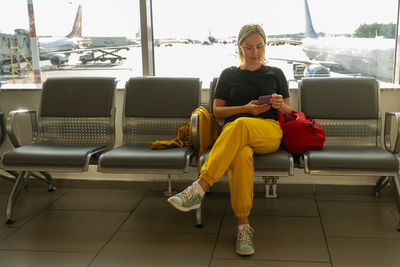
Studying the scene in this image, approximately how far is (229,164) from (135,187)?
135 cm

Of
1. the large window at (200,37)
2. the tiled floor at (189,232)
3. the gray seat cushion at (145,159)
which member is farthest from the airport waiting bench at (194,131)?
the large window at (200,37)

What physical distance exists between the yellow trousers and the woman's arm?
0.17 meters

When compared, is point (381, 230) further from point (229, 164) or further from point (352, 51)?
point (352, 51)

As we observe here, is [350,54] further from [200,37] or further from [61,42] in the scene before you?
[61,42]

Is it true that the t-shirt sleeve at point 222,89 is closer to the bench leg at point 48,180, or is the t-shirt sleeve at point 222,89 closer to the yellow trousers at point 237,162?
the yellow trousers at point 237,162

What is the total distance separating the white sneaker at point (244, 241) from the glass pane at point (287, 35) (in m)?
1.69

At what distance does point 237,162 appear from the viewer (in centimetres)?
249

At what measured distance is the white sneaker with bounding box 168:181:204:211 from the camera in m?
2.42

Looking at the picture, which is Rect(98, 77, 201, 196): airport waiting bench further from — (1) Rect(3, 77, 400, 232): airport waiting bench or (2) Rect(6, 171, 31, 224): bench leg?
(2) Rect(6, 171, 31, 224): bench leg

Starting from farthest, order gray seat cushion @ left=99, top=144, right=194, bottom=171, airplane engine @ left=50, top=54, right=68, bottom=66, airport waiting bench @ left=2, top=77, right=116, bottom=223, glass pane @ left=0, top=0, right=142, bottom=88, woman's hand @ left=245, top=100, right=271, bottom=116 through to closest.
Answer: airplane engine @ left=50, top=54, right=68, bottom=66, glass pane @ left=0, top=0, right=142, bottom=88, airport waiting bench @ left=2, top=77, right=116, bottom=223, woman's hand @ left=245, top=100, right=271, bottom=116, gray seat cushion @ left=99, top=144, right=194, bottom=171

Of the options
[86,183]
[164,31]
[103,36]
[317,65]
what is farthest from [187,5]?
[86,183]

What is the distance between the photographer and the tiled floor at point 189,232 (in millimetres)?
2369

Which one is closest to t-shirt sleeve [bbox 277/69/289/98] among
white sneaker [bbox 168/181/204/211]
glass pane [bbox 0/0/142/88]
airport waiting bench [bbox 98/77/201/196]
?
airport waiting bench [bbox 98/77/201/196]

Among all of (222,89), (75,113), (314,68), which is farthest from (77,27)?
(314,68)
